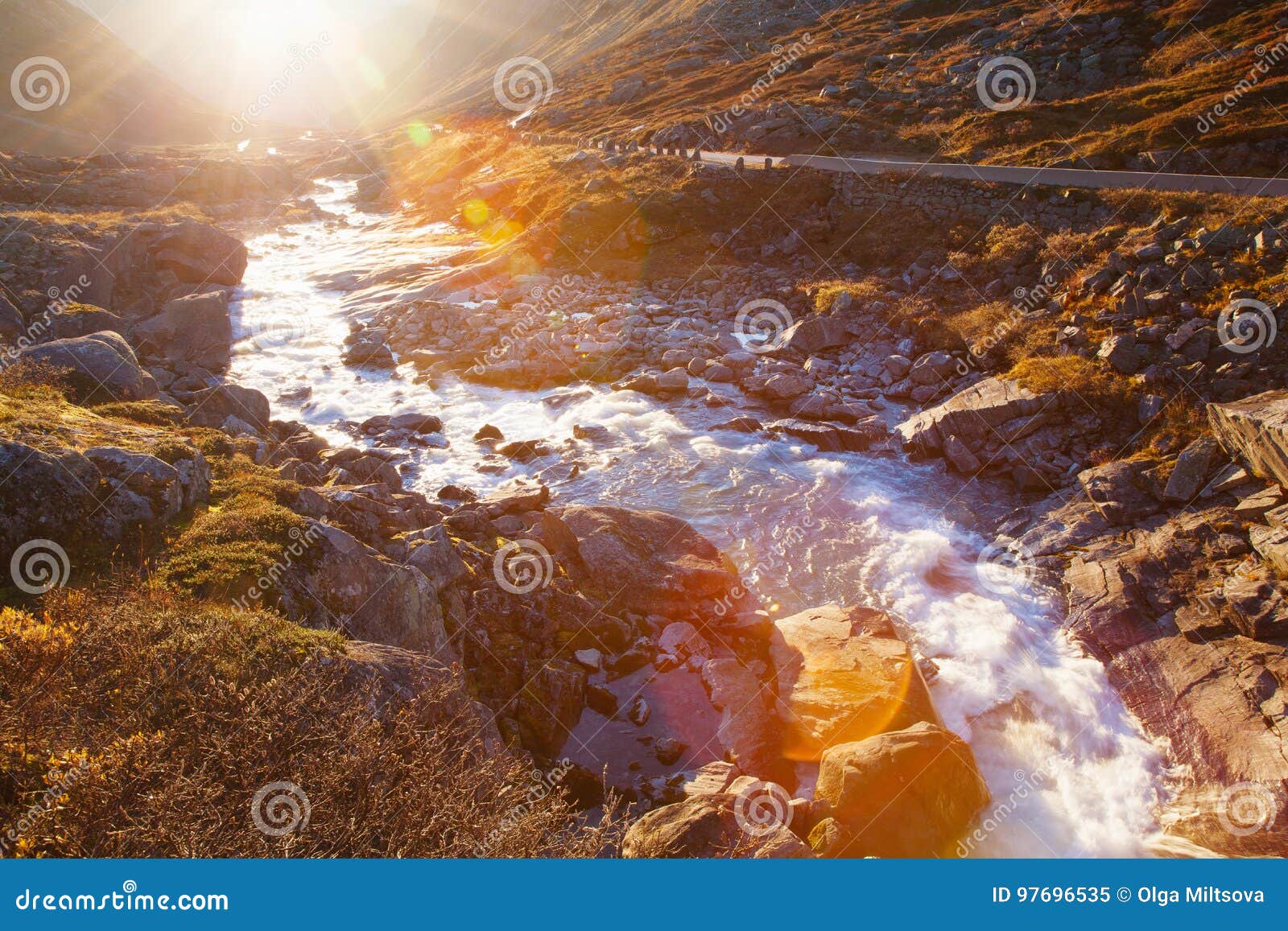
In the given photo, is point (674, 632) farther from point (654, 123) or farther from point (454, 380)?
point (654, 123)

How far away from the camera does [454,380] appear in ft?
75.3

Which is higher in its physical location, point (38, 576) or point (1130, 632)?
point (38, 576)

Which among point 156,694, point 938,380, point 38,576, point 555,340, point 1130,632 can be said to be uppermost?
point 555,340

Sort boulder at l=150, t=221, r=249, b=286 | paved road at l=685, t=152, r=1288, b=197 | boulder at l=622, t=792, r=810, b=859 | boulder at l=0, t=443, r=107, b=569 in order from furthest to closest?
boulder at l=150, t=221, r=249, b=286, paved road at l=685, t=152, r=1288, b=197, boulder at l=0, t=443, r=107, b=569, boulder at l=622, t=792, r=810, b=859

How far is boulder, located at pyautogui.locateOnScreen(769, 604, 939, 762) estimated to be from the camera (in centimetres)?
921

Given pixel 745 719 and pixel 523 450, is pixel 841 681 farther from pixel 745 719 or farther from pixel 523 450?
pixel 523 450

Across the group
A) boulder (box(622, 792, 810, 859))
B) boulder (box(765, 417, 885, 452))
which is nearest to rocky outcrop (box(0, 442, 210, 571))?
boulder (box(622, 792, 810, 859))

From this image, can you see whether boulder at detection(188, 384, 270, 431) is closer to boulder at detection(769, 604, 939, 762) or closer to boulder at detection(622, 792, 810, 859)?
boulder at detection(769, 604, 939, 762)

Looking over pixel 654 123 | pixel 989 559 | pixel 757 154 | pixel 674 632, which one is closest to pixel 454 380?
pixel 674 632

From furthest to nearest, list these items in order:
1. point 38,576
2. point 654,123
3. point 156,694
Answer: point 654,123 → point 38,576 → point 156,694

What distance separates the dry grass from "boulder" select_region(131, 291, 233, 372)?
19.3m

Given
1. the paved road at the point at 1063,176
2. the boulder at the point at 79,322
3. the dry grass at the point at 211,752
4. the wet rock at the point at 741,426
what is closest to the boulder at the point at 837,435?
the wet rock at the point at 741,426

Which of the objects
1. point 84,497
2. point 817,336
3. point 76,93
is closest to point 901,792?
point 84,497

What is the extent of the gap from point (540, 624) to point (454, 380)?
14.4 metres
